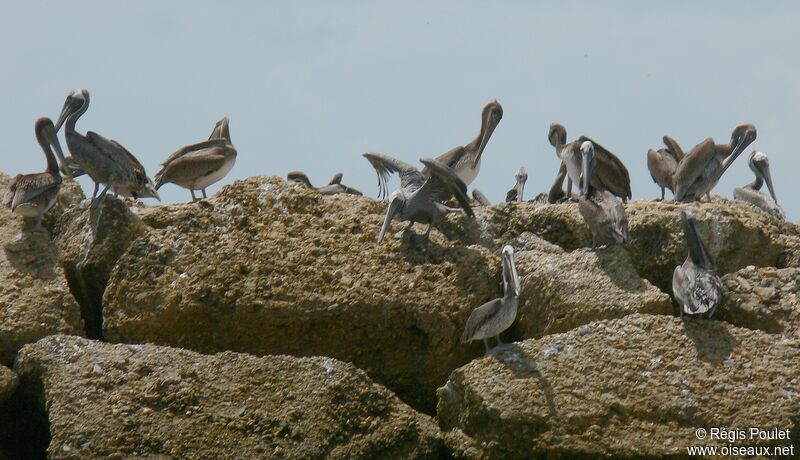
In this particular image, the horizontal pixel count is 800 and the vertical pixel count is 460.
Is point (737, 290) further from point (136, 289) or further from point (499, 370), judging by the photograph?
point (136, 289)

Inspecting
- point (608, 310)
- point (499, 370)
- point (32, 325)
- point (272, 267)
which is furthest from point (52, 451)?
point (608, 310)

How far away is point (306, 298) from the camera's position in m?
11.6

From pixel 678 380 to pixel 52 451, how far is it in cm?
471

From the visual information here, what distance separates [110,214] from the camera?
12.5 metres

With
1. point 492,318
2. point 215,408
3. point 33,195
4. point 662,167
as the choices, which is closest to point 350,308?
point 492,318

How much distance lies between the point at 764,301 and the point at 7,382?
6.25 m

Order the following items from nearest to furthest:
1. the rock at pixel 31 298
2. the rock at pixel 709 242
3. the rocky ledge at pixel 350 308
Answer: the rocky ledge at pixel 350 308
the rock at pixel 31 298
the rock at pixel 709 242

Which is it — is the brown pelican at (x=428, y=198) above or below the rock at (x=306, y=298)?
above

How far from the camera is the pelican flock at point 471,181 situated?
11.5 m

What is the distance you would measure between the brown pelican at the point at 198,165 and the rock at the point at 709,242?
524cm

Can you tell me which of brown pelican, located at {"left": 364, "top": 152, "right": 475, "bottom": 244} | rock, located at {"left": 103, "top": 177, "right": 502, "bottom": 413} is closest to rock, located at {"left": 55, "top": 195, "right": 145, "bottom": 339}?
rock, located at {"left": 103, "top": 177, "right": 502, "bottom": 413}

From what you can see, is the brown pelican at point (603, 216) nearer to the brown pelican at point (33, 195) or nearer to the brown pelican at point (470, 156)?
the brown pelican at point (470, 156)

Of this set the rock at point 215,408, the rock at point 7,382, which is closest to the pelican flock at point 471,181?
the rock at point 215,408

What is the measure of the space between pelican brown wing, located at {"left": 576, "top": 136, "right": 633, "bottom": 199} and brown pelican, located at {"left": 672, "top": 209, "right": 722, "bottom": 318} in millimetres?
3184
